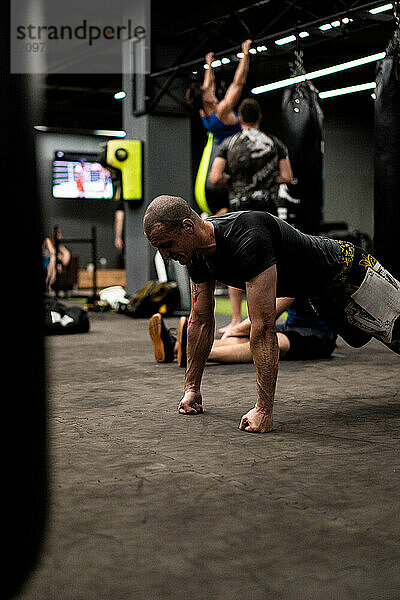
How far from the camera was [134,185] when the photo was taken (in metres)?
8.83

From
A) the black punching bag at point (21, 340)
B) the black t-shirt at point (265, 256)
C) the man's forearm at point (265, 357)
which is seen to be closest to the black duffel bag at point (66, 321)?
the black t-shirt at point (265, 256)

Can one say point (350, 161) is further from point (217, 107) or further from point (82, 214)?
point (217, 107)

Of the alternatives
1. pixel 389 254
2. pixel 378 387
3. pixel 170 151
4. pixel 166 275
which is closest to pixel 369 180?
pixel 170 151

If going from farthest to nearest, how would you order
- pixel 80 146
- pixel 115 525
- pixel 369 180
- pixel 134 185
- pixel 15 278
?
pixel 80 146, pixel 369 180, pixel 134 185, pixel 115 525, pixel 15 278

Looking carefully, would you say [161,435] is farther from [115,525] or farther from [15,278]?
[15,278]

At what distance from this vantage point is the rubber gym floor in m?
1.57

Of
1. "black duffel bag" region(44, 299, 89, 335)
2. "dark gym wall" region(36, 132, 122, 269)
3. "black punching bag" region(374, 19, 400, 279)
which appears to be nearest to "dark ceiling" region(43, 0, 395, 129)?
"dark gym wall" region(36, 132, 122, 269)

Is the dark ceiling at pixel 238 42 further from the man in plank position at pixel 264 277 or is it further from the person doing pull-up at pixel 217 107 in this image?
the man in plank position at pixel 264 277

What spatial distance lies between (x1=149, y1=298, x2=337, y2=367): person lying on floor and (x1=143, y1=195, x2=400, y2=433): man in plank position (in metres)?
1.25

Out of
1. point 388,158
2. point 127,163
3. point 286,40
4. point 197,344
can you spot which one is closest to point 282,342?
point 388,158

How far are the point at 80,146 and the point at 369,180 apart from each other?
245 inches

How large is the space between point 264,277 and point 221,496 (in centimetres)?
93

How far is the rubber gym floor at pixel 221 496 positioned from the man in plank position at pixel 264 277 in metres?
0.28

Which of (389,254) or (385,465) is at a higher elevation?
(389,254)
